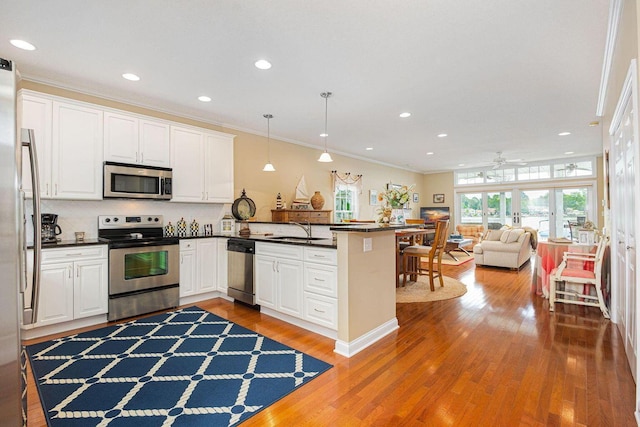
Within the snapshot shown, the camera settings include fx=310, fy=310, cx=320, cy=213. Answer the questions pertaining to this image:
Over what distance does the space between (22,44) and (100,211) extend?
6.09ft

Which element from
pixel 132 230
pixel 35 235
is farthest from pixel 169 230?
pixel 35 235

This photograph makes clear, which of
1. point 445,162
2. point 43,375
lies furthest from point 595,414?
point 445,162

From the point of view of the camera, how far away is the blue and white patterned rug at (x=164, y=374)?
6.30ft

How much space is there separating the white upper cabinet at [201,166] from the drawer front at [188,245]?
62 cm

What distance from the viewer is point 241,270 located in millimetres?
4051

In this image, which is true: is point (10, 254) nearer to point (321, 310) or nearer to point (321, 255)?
point (321, 255)

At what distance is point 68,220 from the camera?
12.0 ft

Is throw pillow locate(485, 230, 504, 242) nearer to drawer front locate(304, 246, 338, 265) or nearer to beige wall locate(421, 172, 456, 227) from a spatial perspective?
beige wall locate(421, 172, 456, 227)

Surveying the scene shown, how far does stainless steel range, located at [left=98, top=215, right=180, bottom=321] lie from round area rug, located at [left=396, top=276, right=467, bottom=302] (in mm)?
3055

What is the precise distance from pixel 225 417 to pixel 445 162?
902 centimetres

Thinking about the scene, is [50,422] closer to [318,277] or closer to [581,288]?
[318,277]

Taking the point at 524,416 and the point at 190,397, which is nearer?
the point at 524,416

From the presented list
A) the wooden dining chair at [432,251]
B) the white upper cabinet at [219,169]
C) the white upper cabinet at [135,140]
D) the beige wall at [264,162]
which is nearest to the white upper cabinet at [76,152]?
the white upper cabinet at [135,140]

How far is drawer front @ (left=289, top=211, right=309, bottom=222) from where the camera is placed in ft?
18.5
